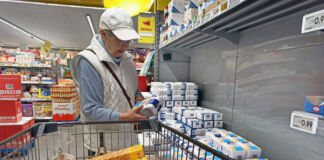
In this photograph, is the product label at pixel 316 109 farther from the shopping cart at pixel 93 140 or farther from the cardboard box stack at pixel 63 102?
the cardboard box stack at pixel 63 102

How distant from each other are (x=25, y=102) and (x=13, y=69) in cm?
110

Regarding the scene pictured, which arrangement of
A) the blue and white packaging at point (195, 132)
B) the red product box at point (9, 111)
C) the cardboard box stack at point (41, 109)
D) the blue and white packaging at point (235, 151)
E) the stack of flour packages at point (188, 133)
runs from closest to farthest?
the stack of flour packages at point (188, 133), the blue and white packaging at point (235, 151), the blue and white packaging at point (195, 132), the red product box at point (9, 111), the cardboard box stack at point (41, 109)

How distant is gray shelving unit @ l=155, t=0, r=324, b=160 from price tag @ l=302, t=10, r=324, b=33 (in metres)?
0.33

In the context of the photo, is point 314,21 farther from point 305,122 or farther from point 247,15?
point 247,15

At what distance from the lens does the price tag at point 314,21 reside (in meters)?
0.57

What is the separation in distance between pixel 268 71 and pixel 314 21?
760 mm

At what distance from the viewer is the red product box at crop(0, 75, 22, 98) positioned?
2.77 m

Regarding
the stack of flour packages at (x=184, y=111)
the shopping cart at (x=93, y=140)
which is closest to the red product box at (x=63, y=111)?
the stack of flour packages at (x=184, y=111)

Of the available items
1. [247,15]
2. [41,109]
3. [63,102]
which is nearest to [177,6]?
[247,15]

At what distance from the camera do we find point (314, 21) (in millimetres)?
594

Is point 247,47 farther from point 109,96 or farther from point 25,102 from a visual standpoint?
point 25,102

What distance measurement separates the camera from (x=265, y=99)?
1.28 m

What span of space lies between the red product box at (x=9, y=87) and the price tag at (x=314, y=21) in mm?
4089

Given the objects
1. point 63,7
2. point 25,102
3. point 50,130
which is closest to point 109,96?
point 50,130
